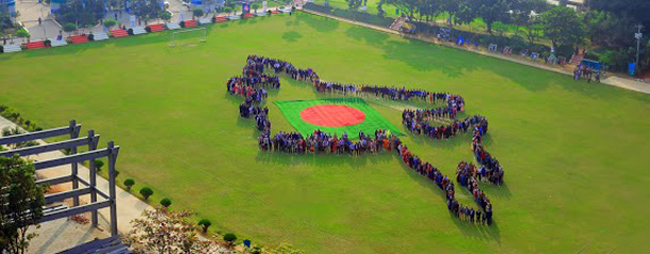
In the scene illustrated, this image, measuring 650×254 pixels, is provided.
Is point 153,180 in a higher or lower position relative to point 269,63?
lower

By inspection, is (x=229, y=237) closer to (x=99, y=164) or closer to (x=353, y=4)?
(x=99, y=164)

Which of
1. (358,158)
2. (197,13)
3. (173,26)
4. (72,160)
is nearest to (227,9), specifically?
(197,13)

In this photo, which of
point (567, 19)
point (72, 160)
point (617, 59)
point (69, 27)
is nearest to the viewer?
point (72, 160)

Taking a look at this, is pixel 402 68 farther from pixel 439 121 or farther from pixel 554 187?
pixel 554 187

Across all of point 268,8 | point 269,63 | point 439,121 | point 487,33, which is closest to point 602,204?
point 439,121

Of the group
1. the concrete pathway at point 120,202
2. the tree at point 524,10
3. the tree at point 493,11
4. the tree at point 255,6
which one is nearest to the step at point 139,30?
the tree at point 255,6

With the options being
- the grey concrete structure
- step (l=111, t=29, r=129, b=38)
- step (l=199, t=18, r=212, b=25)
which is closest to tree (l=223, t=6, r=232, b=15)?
step (l=199, t=18, r=212, b=25)
